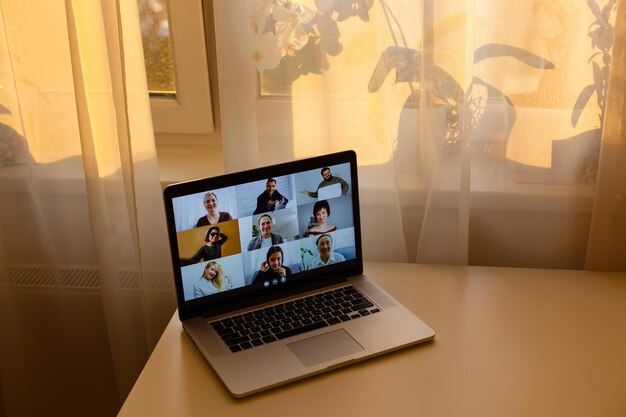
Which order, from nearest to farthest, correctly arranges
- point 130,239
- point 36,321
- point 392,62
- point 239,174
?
point 239,174 → point 392,62 → point 130,239 → point 36,321

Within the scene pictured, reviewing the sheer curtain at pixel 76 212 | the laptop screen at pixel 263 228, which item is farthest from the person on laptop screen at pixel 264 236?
the sheer curtain at pixel 76 212

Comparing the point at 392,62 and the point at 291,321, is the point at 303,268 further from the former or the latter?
the point at 392,62

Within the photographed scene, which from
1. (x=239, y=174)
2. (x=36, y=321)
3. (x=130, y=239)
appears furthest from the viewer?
(x=36, y=321)

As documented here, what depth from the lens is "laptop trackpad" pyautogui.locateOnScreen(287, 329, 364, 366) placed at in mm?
1088

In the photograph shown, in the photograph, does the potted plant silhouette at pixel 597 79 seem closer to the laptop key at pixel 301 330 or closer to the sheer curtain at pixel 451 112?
the sheer curtain at pixel 451 112

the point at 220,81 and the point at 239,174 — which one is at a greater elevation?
the point at 220,81

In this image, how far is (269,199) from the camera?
3.89 ft

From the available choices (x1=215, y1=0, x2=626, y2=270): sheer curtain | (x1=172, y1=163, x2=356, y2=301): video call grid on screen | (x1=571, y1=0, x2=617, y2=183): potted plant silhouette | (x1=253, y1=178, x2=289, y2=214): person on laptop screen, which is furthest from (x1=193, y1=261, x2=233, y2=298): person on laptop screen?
(x1=571, y1=0, x2=617, y2=183): potted plant silhouette

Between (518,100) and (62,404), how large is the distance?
3.47 ft

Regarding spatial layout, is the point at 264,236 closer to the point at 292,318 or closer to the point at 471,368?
the point at 292,318

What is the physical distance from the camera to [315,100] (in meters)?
1.30

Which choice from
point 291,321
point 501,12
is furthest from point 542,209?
point 291,321

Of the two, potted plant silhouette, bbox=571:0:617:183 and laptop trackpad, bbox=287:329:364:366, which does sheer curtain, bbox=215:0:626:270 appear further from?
laptop trackpad, bbox=287:329:364:366

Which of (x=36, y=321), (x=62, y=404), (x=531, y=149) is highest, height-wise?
(x=531, y=149)
